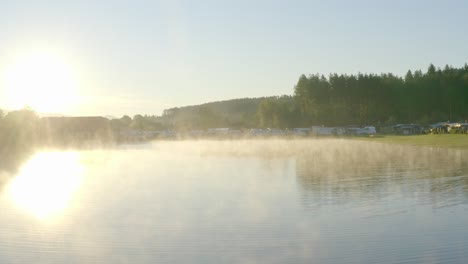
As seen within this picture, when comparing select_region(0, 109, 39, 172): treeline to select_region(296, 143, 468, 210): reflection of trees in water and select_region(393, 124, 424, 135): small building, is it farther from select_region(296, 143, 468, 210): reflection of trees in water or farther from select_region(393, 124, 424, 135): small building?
select_region(393, 124, 424, 135): small building

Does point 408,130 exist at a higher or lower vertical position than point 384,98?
lower

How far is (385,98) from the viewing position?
150500mm

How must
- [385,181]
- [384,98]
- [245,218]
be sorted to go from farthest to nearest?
[384,98] → [385,181] → [245,218]

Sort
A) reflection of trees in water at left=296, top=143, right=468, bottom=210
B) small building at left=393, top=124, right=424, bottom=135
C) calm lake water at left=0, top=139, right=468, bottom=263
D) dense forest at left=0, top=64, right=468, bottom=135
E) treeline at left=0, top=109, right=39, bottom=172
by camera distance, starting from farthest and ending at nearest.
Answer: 1. dense forest at left=0, top=64, right=468, bottom=135
2. small building at left=393, top=124, right=424, bottom=135
3. treeline at left=0, top=109, right=39, bottom=172
4. reflection of trees in water at left=296, top=143, right=468, bottom=210
5. calm lake water at left=0, top=139, right=468, bottom=263

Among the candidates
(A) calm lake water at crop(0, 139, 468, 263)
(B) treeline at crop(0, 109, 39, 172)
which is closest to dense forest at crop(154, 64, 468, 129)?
(B) treeline at crop(0, 109, 39, 172)

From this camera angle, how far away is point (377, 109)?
152000 mm

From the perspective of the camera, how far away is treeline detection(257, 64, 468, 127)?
147125 mm

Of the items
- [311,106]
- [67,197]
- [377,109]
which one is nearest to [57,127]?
[311,106]

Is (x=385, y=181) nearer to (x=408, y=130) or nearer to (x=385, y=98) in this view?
(x=408, y=130)

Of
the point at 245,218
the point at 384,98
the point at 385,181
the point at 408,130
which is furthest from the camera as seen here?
the point at 384,98

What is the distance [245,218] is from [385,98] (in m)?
134

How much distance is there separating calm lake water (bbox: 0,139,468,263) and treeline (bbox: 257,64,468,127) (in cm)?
11332

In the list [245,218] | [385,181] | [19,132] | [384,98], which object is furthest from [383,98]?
[245,218]

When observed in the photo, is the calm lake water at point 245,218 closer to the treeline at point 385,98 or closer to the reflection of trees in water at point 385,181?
the reflection of trees in water at point 385,181
